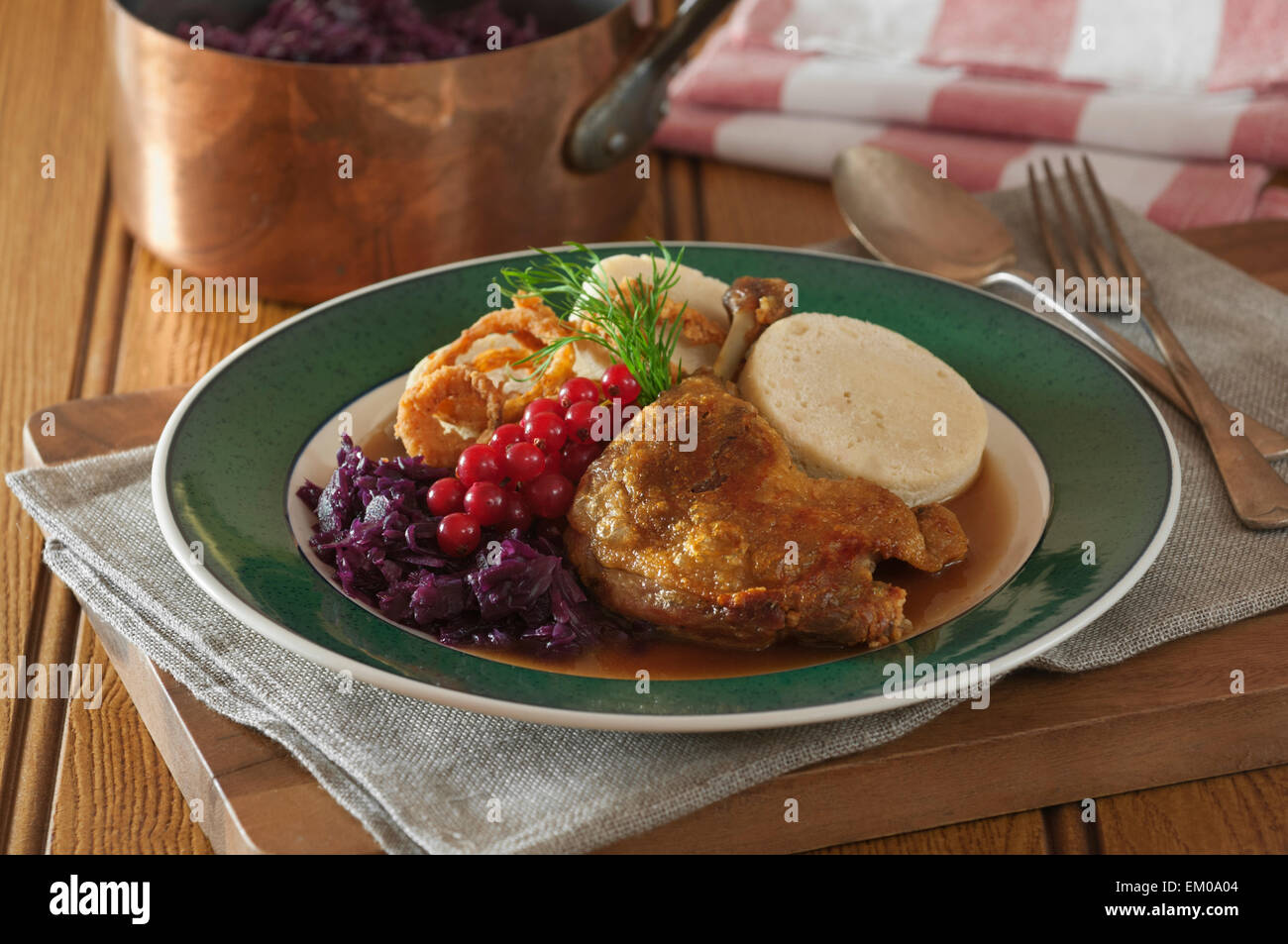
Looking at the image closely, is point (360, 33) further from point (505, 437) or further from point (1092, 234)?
point (1092, 234)

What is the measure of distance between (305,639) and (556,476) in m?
0.63

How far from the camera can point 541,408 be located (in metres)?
2.65

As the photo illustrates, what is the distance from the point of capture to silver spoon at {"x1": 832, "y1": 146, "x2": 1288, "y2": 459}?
363 centimetres

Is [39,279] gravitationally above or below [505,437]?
above

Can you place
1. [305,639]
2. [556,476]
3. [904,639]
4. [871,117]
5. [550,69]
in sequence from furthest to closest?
[871,117] → [550,69] → [556,476] → [904,639] → [305,639]

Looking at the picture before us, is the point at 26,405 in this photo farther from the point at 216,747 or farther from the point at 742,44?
the point at 742,44

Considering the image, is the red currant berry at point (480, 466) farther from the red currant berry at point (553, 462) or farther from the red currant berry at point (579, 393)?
the red currant berry at point (579, 393)

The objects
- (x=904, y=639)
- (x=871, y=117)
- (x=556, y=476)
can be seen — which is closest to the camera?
(x=904, y=639)


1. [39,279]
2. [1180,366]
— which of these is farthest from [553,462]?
[39,279]

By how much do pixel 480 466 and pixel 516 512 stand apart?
0.37 feet

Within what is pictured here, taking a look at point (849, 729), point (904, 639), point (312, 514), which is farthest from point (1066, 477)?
point (312, 514)

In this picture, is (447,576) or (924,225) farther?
(924,225)

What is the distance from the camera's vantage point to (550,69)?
3.40m

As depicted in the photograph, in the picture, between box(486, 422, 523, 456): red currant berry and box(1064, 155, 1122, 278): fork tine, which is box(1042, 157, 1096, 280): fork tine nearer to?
box(1064, 155, 1122, 278): fork tine
